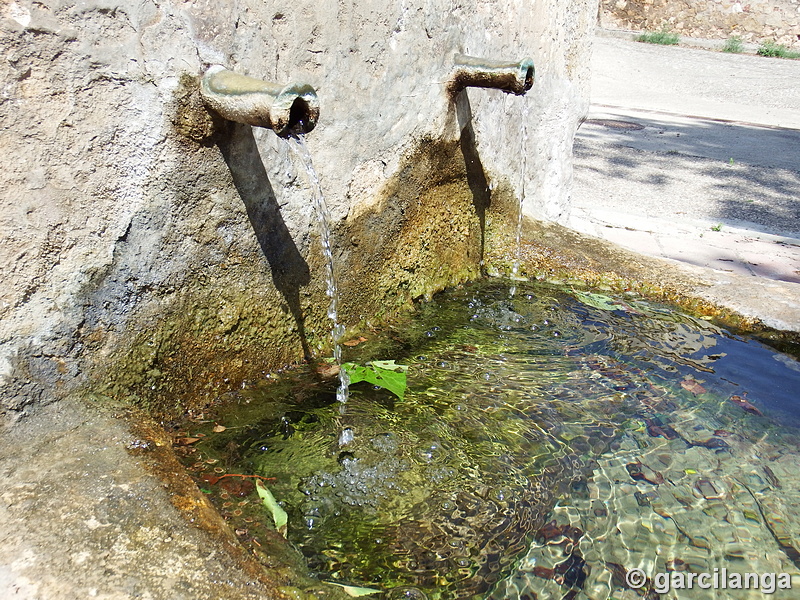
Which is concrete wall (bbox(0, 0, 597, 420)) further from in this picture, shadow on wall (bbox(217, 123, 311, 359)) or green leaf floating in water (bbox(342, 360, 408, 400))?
green leaf floating in water (bbox(342, 360, 408, 400))

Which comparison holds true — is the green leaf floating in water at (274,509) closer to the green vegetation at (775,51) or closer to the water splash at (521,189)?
the water splash at (521,189)

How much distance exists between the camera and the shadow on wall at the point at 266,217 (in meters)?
2.20

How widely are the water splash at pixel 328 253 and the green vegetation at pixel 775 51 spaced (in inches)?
637

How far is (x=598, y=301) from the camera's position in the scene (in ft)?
11.2

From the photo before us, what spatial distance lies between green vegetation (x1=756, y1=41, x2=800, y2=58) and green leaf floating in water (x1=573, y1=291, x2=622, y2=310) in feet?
49.0

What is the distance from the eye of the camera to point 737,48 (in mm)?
15695

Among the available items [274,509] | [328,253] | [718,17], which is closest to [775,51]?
[718,17]

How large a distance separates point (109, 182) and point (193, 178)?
26 centimetres

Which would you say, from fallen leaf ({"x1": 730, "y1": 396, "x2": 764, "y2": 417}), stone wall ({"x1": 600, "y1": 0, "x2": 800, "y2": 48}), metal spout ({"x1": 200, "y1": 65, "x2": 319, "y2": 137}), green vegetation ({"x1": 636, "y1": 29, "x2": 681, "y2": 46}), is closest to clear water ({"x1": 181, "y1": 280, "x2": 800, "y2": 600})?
fallen leaf ({"x1": 730, "y1": 396, "x2": 764, "y2": 417})

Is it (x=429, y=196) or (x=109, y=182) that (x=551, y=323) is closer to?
(x=429, y=196)

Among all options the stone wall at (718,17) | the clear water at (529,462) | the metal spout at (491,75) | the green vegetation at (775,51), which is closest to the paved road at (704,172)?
the clear water at (529,462)

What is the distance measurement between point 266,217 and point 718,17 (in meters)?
17.8

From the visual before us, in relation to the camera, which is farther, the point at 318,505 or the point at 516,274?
the point at 516,274

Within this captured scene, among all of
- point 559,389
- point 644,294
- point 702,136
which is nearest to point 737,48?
point 702,136
